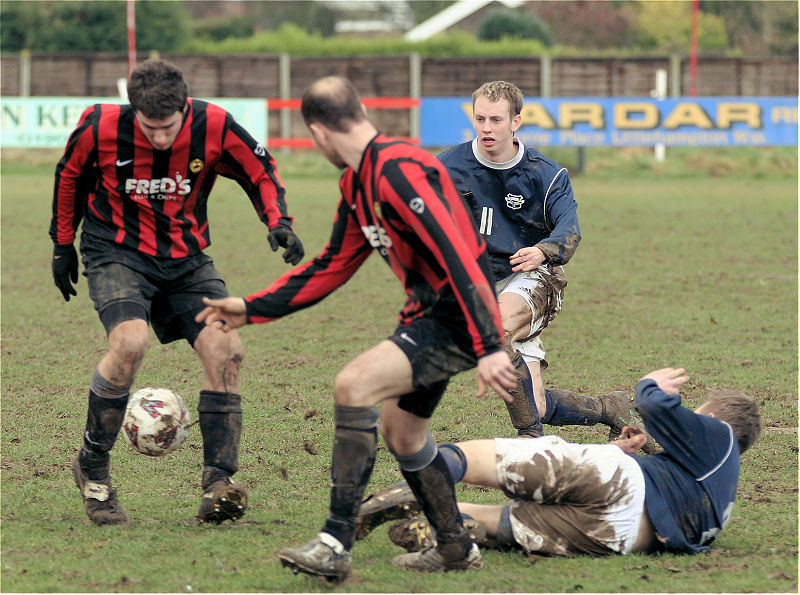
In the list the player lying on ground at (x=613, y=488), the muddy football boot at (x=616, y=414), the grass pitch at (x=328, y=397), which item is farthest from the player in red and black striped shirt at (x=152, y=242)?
the muddy football boot at (x=616, y=414)

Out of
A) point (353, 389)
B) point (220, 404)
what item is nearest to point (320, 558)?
Answer: point (353, 389)

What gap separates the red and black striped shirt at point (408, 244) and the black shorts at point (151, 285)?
2.86ft

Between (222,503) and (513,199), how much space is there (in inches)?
94.1

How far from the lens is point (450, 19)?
4806 centimetres

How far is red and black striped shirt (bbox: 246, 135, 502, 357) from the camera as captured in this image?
3799 mm

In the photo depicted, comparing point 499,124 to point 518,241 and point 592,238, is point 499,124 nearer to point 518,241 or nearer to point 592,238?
point 518,241

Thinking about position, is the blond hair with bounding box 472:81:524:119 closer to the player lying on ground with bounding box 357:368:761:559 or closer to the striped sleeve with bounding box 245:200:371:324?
the striped sleeve with bounding box 245:200:371:324

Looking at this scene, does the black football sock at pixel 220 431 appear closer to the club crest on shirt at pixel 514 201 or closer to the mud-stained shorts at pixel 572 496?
the mud-stained shorts at pixel 572 496

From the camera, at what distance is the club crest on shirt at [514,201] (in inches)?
236

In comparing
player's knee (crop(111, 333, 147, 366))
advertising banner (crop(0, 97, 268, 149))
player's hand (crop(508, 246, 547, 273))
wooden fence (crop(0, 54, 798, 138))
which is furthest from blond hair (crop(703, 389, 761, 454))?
wooden fence (crop(0, 54, 798, 138))

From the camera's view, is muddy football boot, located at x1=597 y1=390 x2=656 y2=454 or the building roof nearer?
muddy football boot, located at x1=597 y1=390 x2=656 y2=454

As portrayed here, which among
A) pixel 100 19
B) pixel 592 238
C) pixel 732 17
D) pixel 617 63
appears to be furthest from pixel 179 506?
pixel 732 17

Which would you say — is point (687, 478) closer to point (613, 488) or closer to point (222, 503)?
point (613, 488)

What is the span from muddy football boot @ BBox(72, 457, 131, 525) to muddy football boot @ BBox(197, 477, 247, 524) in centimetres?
33
